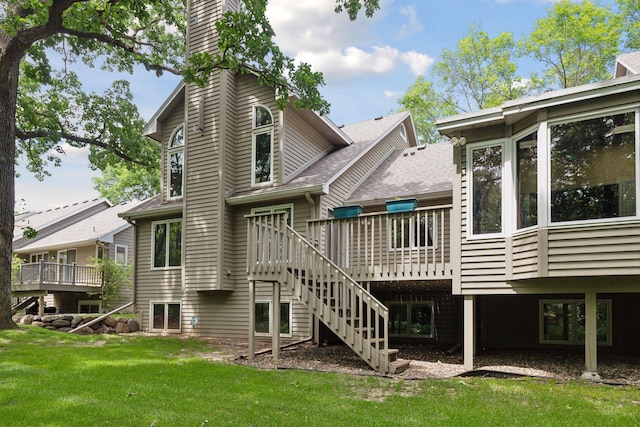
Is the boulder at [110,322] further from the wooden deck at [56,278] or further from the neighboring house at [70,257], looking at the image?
the wooden deck at [56,278]

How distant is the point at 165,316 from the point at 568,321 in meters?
10.7

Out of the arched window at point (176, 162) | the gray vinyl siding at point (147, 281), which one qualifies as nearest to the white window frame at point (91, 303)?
the gray vinyl siding at point (147, 281)

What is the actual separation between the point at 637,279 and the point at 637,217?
3.10 feet

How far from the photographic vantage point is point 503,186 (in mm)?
7746

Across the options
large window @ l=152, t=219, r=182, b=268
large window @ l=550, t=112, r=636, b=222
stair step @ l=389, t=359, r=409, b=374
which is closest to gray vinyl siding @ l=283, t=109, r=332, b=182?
large window @ l=152, t=219, r=182, b=268

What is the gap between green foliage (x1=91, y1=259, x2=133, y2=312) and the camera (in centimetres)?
2077

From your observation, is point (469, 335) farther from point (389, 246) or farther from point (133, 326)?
A: point (133, 326)

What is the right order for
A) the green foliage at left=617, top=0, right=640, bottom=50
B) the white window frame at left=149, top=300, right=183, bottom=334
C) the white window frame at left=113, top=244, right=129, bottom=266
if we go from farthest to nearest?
the white window frame at left=113, top=244, right=129, bottom=266
the green foliage at left=617, top=0, right=640, bottom=50
the white window frame at left=149, top=300, right=183, bottom=334

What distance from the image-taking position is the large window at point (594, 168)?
6.61 meters

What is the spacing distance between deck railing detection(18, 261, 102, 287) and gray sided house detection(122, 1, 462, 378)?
7.97 metres

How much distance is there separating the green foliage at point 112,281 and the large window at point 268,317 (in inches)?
404

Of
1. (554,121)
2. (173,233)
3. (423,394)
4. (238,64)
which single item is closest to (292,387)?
(423,394)

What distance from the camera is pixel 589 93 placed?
22.0 ft

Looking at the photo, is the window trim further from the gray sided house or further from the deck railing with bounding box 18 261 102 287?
the deck railing with bounding box 18 261 102 287
